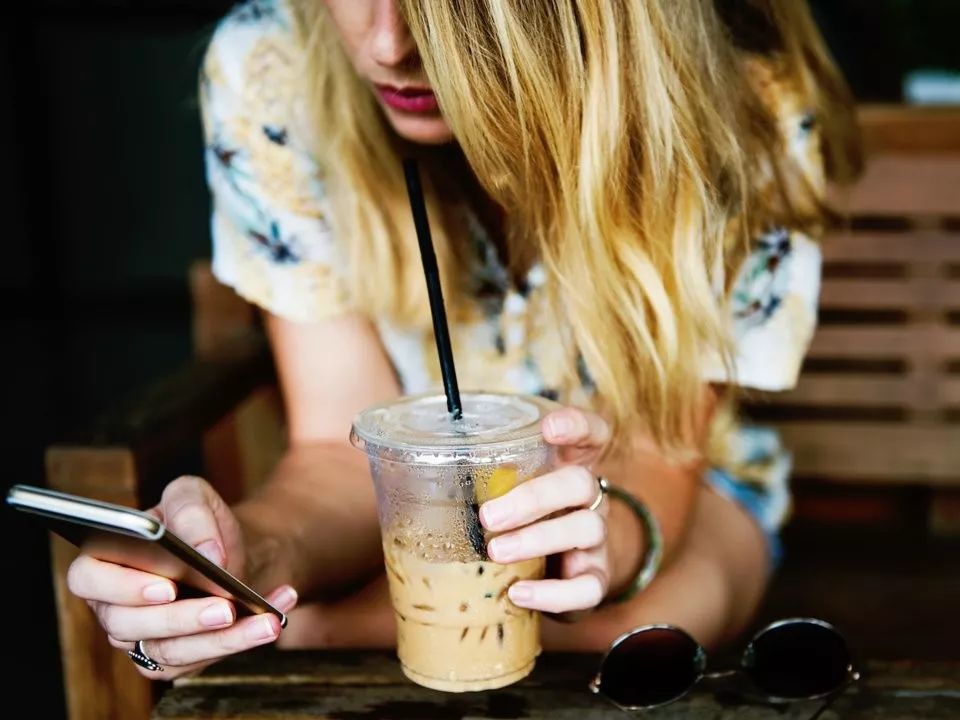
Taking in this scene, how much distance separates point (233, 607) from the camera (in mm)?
897

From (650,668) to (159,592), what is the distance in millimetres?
457

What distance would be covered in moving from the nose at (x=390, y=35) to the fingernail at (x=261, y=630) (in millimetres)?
572

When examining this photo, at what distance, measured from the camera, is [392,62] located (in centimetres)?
111

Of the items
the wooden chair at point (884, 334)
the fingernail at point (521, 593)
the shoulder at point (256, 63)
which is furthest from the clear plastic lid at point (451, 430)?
the wooden chair at point (884, 334)

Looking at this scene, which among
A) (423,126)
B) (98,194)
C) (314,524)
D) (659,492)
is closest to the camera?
(423,126)

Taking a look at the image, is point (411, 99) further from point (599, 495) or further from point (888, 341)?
point (888, 341)

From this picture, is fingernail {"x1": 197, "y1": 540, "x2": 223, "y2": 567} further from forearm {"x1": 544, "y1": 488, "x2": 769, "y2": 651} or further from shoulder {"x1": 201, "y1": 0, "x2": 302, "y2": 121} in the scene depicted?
shoulder {"x1": 201, "y1": 0, "x2": 302, "y2": 121}

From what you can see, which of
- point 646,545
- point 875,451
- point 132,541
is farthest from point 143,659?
point 875,451

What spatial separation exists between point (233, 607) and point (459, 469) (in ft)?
0.72

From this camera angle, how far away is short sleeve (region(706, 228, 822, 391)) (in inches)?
55.6

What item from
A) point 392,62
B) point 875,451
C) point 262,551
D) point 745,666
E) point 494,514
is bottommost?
point 875,451

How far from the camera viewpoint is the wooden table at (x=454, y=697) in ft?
3.26

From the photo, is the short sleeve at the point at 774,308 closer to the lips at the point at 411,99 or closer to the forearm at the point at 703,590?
the forearm at the point at 703,590

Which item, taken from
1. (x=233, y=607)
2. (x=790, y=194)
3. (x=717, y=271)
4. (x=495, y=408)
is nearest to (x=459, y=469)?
(x=495, y=408)
